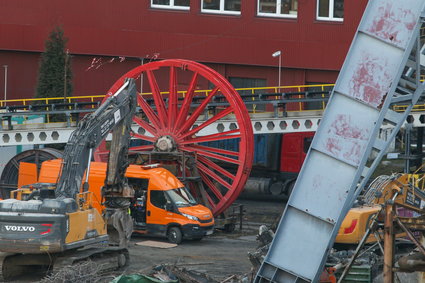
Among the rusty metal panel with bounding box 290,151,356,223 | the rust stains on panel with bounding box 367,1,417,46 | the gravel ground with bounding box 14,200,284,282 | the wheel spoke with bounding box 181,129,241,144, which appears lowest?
the gravel ground with bounding box 14,200,284,282

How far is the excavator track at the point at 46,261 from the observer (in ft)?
68.7

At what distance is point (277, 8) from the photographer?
43.2m

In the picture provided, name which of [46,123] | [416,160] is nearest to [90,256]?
[46,123]

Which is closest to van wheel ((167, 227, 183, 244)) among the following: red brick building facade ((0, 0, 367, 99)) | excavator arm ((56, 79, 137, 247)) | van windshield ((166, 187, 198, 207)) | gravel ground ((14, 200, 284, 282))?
gravel ground ((14, 200, 284, 282))

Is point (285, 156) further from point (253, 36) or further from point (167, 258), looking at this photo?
point (167, 258)

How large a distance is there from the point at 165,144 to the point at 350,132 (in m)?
14.8

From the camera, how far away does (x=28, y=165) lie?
102ft

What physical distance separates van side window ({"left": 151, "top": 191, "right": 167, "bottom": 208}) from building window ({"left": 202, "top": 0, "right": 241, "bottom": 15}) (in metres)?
17.7

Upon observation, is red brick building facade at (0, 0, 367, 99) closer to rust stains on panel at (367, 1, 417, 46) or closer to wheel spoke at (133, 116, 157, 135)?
wheel spoke at (133, 116, 157, 135)

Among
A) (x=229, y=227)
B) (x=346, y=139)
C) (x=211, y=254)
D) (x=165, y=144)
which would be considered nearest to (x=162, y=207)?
(x=211, y=254)

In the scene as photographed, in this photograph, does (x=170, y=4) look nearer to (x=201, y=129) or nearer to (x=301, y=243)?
(x=201, y=129)

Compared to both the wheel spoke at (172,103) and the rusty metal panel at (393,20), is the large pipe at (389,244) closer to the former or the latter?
the rusty metal panel at (393,20)

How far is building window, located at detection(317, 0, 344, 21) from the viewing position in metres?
42.9

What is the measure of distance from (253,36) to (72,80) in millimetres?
8504
